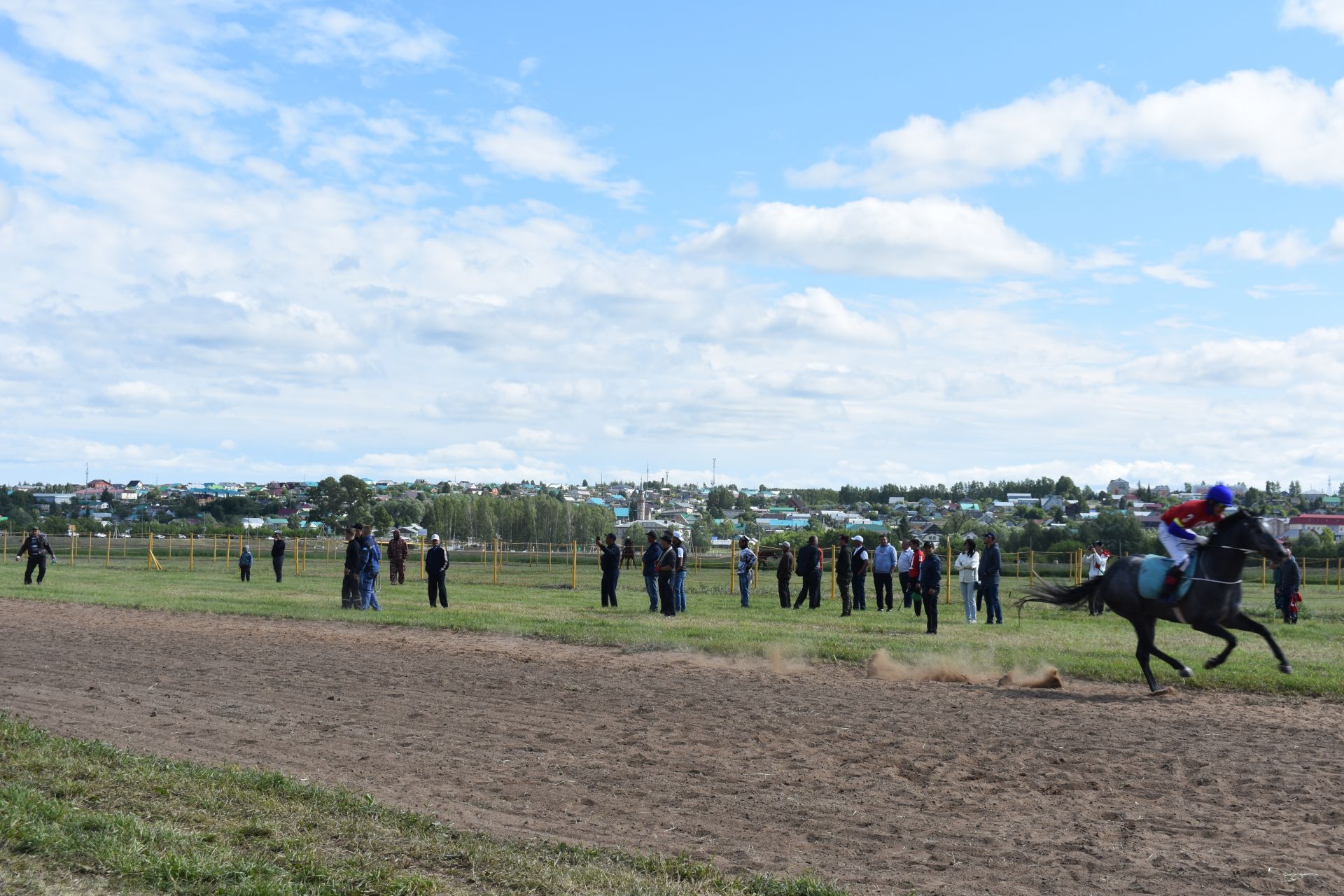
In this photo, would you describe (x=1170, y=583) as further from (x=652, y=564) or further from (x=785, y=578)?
(x=785, y=578)

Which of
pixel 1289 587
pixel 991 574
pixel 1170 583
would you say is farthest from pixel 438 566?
pixel 1289 587

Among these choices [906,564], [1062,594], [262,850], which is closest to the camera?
[262,850]

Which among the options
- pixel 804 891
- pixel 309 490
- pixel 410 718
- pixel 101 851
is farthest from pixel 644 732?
pixel 309 490

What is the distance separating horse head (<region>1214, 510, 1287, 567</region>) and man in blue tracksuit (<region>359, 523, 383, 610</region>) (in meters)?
17.9

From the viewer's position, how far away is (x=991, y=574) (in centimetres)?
2416

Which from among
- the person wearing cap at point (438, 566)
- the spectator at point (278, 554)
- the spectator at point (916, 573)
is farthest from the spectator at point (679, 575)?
the spectator at point (278, 554)

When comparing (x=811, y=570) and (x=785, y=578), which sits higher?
(x=811, y=570)

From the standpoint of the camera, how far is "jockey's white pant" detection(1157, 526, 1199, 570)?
548 inches

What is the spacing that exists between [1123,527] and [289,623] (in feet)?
276

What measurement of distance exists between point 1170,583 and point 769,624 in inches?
418

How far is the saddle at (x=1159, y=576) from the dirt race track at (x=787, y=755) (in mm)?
1332

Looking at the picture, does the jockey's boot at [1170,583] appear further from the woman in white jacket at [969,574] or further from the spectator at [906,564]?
the spectator at [906,564]

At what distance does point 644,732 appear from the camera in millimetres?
11570

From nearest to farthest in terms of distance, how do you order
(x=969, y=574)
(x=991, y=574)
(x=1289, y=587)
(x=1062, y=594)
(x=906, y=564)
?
1. (x=1062, y=594)
2. (x=991, y=574)
3. (x=969, y=574)
4. (x=1289, y=587)
5. (x=906, y=564)
